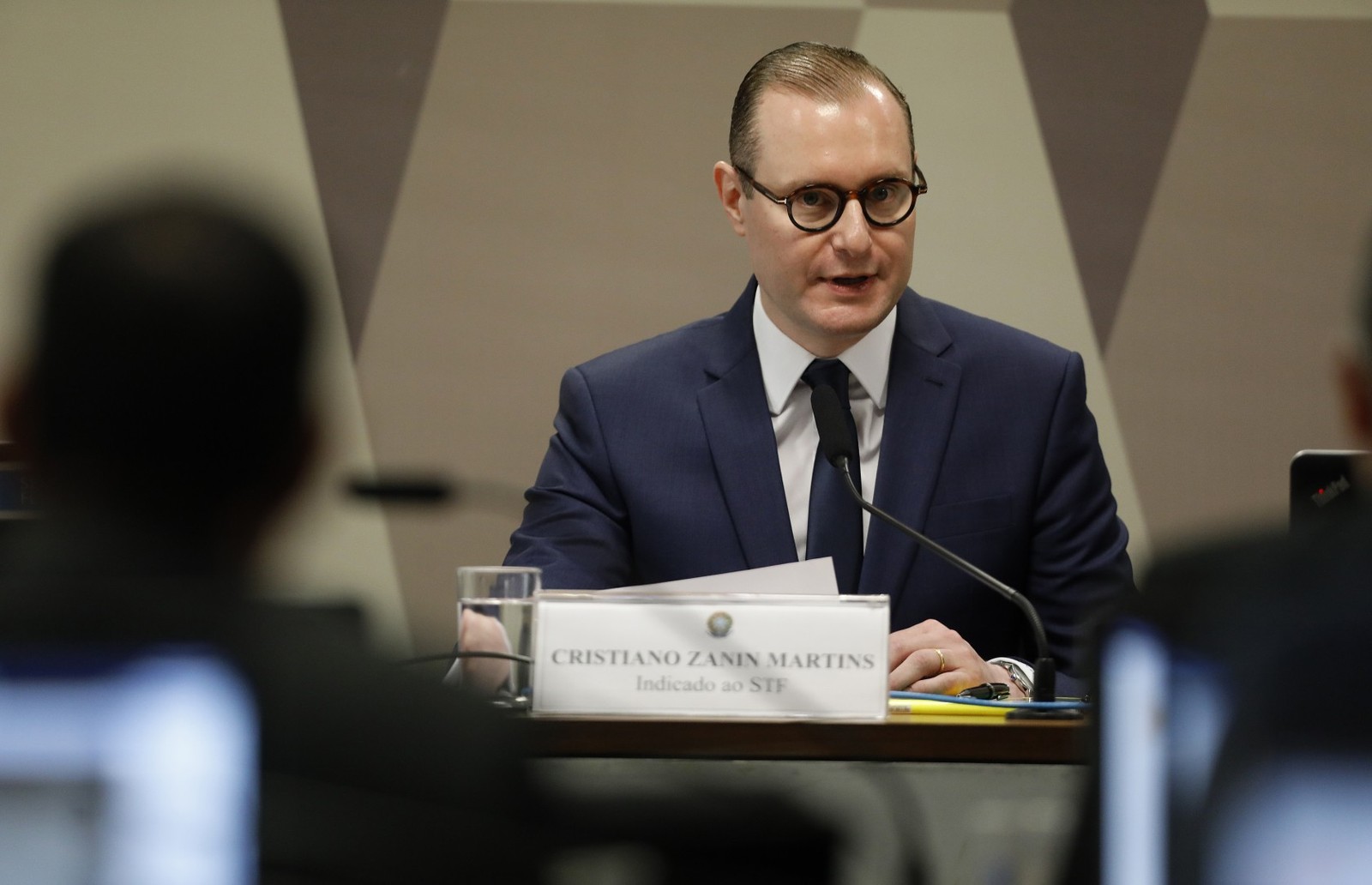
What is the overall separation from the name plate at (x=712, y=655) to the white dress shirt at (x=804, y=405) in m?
0.79

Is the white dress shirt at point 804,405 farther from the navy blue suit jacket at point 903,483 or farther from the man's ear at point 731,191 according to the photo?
the man's ear at point 731,191

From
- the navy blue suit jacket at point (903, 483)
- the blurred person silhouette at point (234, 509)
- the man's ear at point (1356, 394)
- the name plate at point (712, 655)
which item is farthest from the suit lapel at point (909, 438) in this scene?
the blurred person silhouette at point (234, 509)

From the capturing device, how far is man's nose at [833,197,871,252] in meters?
Result: 2.19

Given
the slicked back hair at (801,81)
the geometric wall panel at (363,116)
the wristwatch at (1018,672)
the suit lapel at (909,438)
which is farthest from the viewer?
the geometric wall panel at (363,116)

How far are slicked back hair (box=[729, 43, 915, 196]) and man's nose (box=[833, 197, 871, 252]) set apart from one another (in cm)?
14

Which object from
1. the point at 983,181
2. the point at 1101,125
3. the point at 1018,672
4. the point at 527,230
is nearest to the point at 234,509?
the point at 1018,672

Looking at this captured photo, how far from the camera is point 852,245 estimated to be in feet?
7.20

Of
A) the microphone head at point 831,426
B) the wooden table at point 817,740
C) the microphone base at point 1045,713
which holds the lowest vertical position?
the wooden table at point 817,740

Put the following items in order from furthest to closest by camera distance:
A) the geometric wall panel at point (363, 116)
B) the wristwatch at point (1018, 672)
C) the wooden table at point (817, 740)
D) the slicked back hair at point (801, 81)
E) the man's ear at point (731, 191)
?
the geometric wall panel at point (363, 116)
the man's ear at point (731, 191)
the slicked back hair at point (801, 81)
the wristwatch at point (1018, 672)
the wooden table at point (817, 740)

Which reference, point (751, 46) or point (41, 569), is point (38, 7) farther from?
point (41, 569)

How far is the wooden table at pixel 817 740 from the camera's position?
1303 millimetres

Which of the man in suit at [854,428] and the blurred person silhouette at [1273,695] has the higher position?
the man in suit at [854,428]

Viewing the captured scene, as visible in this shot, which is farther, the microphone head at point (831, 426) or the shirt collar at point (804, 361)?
the shirt collar at point (804, 361)

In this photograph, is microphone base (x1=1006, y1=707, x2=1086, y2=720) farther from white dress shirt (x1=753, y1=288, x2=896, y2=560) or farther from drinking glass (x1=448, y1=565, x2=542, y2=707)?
white dress shirt (x1=753, y1=288, x2=896, y2=560)
